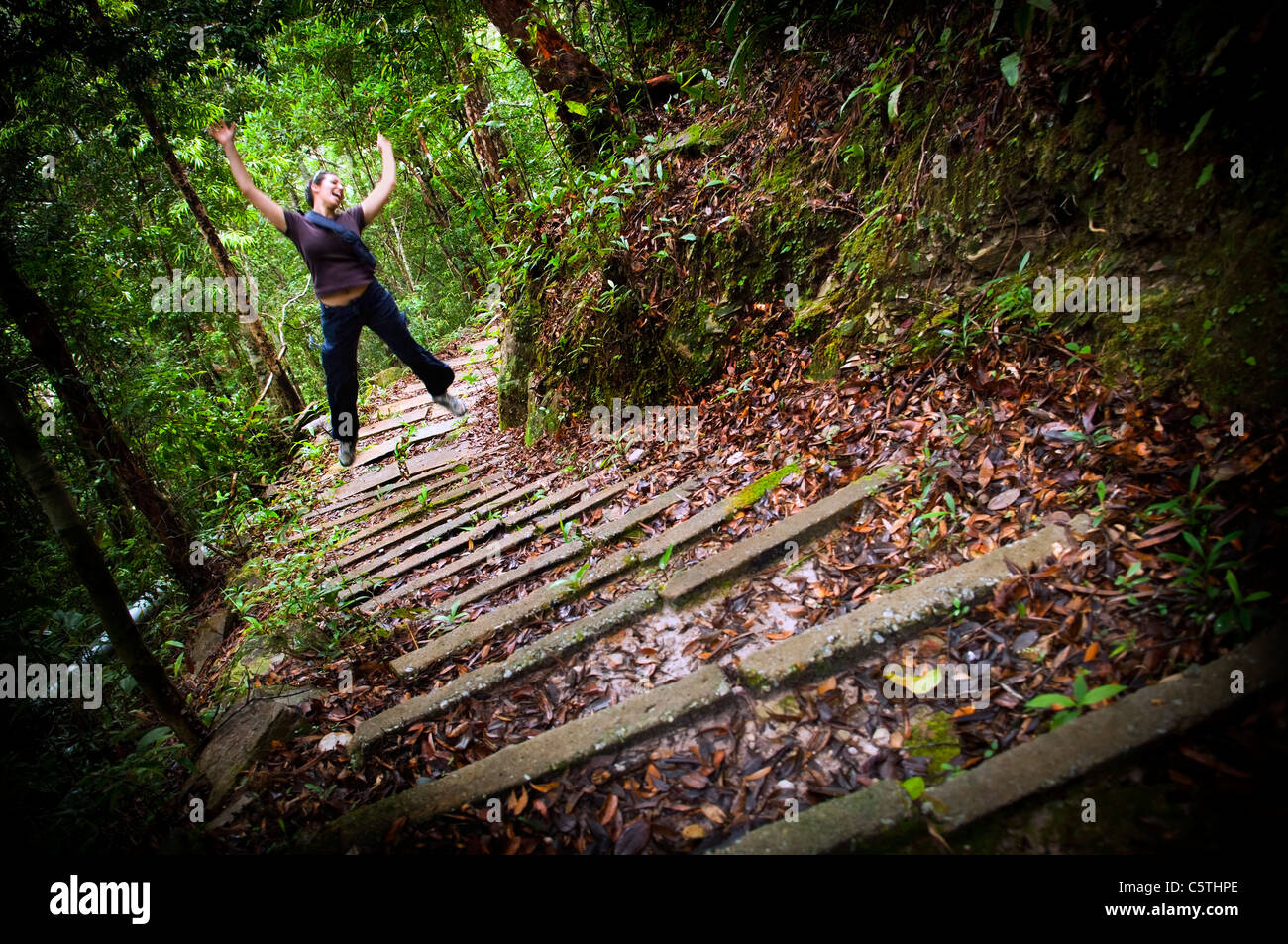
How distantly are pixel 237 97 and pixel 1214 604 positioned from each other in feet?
47.4

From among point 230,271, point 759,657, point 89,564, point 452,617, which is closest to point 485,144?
point 230,271

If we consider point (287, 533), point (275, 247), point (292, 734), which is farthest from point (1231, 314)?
point (275, 247)

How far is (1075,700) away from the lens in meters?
1.60

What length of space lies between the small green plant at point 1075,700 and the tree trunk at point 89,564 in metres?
3.40

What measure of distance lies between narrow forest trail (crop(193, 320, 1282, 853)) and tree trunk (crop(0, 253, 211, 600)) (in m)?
2.70

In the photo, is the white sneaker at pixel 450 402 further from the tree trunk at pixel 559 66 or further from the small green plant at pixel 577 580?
the tree trunk at pixel 559 66

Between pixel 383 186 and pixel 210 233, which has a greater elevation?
pixel 210 233

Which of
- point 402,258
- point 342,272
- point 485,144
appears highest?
point 402,258

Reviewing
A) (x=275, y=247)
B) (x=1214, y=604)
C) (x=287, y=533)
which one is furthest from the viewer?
(x=275, y=247)

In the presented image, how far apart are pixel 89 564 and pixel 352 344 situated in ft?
8.32

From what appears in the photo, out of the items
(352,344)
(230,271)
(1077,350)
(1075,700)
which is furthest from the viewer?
(230,271)

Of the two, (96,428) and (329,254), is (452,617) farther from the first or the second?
(96,428)
